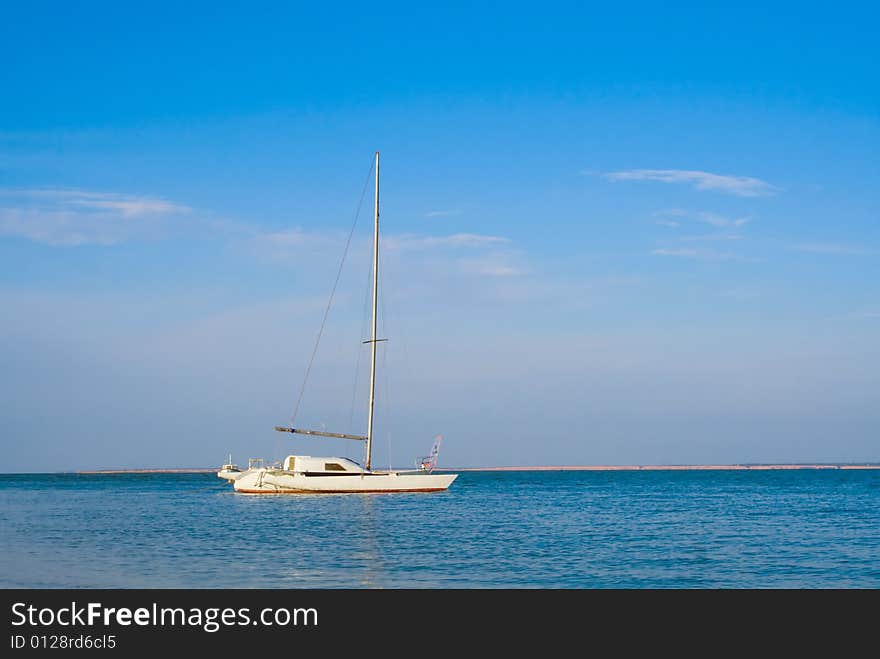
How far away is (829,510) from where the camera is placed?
205ft

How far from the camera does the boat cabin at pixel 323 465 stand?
222 ft

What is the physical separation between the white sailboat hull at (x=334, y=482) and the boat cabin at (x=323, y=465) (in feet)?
1.03

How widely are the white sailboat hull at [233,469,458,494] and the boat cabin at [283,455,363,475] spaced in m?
0.32

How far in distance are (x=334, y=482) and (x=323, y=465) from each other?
1530 mm
